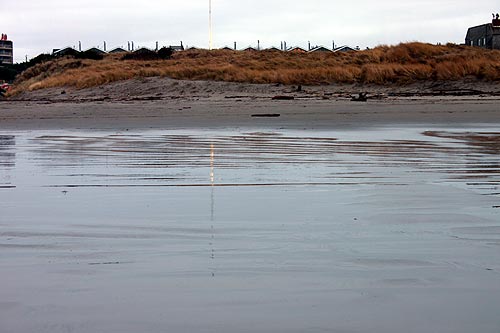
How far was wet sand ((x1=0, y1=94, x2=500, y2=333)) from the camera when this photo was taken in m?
2.23

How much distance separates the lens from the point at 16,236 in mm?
3387

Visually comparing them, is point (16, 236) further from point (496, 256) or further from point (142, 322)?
point (496, 256)

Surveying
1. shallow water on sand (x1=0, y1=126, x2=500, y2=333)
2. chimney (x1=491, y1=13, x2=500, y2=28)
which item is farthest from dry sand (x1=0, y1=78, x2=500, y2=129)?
chimney (x1=491, y1=13, x2=500, y2=28)

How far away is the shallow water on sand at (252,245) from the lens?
7.27 feet

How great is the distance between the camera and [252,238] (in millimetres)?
3240

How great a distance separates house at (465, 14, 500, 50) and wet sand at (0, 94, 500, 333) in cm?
3671

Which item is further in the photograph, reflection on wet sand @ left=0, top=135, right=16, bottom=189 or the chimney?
the chimney

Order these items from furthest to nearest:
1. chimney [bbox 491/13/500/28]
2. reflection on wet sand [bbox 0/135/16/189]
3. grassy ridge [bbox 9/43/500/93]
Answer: chimney [bbox 491/13/500/28] < grassy ridge [bbox 9/43/500/93] < reflection on wet sand [bbox 0/135/16/189]

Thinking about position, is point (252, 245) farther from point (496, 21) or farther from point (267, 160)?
point (496, 21)

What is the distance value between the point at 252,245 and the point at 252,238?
134mm

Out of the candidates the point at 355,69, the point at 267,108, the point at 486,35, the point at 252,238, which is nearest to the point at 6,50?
the point at 486,35

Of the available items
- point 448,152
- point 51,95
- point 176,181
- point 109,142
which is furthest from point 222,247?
point 51,95

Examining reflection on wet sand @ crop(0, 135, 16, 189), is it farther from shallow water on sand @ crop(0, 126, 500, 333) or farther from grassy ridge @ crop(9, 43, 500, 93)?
grassy ridge @ crop(9, 43, 500, 93)

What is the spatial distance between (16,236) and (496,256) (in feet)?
6.32
